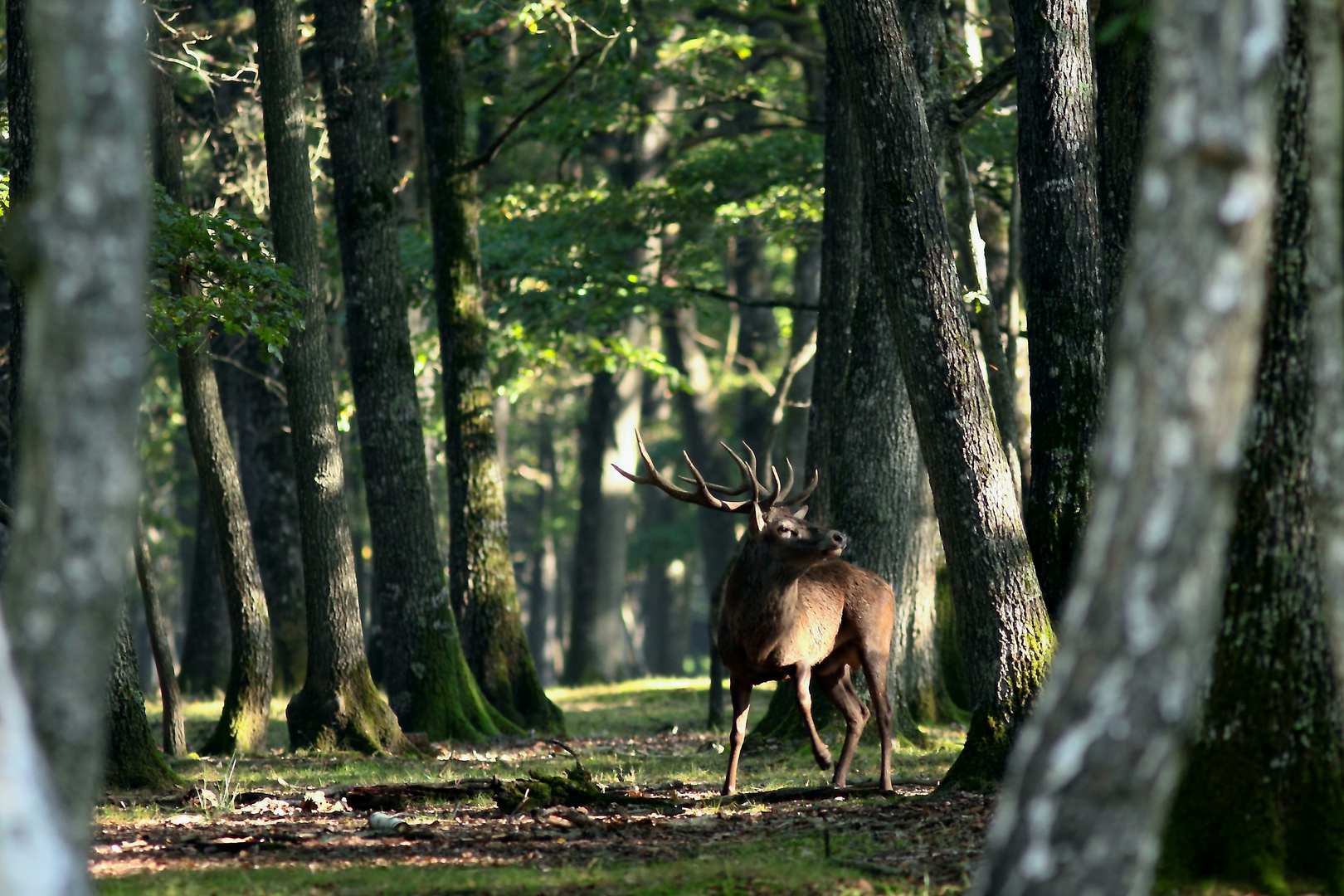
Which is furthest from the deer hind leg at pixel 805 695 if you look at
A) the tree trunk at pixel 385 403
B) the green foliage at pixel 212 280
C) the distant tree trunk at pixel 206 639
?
the distant tree trunk at pixel 206 639

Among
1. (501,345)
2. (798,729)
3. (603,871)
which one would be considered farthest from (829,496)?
(501,345)

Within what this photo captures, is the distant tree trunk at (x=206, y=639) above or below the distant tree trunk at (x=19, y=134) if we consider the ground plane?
below

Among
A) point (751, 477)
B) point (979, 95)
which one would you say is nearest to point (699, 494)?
point (751, 477)

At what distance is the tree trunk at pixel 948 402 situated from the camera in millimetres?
7418

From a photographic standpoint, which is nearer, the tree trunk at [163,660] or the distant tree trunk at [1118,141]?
the distant tree trunk at [1118,141]

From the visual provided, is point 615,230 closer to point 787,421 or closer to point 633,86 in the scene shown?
point 633,86

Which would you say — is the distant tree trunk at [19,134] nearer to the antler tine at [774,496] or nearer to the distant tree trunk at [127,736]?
the distant tree trunk at [127,736]

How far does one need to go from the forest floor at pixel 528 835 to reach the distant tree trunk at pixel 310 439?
1.04 metres

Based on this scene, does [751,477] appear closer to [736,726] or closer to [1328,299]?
[736,726]

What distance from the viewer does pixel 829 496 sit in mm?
11680

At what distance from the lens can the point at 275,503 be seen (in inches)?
719

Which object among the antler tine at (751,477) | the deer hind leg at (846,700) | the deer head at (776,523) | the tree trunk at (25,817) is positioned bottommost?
the deer hind leg at (846,700)

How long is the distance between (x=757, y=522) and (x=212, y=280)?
184 inches

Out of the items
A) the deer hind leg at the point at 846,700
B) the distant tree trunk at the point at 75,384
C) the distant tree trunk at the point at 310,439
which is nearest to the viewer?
the distant tree trunk at the point at 75,384
